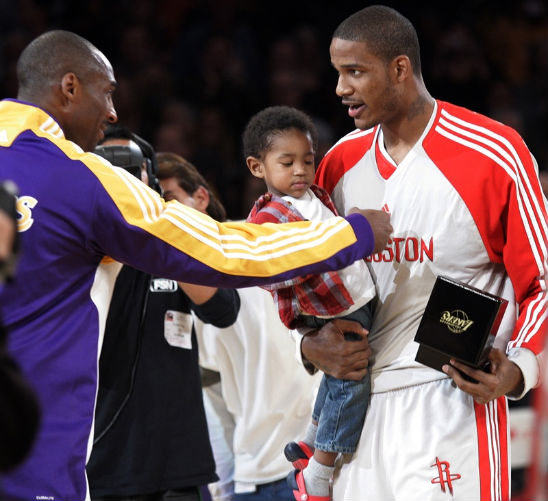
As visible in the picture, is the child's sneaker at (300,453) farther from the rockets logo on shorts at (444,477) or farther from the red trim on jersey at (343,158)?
the red trim on jersey at (343,158)

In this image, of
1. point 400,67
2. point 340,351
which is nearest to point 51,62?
point 400,67

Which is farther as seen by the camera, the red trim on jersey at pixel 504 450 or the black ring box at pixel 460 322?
the red trim on jersey at pixel 504 450

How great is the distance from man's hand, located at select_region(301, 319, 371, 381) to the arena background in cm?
359

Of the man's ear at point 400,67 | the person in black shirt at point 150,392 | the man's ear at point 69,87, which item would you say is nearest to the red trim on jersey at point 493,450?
the man's ear at point 400,67

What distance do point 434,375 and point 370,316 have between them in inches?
10.5

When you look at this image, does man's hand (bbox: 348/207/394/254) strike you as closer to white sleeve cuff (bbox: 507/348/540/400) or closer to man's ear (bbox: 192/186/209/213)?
white sleeve cuff (bbox: 507/348/540/400)

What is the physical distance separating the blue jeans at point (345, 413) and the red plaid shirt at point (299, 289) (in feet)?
0.37

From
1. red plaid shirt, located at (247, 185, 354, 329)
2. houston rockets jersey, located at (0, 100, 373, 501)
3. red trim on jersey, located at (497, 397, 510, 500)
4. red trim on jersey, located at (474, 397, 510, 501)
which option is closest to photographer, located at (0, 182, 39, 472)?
houston rockets jersey, located at (0, 100, 373, 501)

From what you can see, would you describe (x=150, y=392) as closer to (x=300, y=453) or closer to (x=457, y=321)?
(x=300, y=453)

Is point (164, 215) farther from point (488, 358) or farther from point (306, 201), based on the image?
point (488, 358)

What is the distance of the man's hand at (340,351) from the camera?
2.91 m

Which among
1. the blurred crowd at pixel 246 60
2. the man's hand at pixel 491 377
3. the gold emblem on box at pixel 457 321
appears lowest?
the man's hand at pixel 491 377

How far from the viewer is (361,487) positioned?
297 cm

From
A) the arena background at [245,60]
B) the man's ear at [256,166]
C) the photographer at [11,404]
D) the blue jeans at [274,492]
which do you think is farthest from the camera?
the arena background at [245,60]
